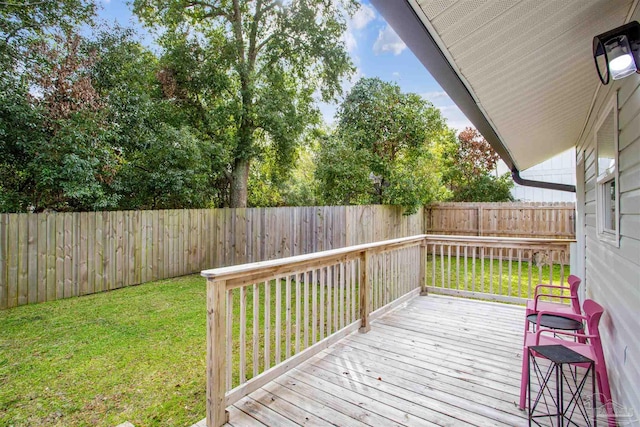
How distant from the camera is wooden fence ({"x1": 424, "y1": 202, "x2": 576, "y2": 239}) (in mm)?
8398

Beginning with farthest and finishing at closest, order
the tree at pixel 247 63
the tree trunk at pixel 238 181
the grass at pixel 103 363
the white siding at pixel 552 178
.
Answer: the white siding at pixel 552 178, the tree trunk at pixel 238 181, the tree at pixel 247 63, the grass at pixel 103 363

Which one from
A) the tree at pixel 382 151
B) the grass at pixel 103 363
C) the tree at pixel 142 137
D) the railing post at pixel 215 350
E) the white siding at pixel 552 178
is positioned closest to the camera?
the railing post at pixel 215 350

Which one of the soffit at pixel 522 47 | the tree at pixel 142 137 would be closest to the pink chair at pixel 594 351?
the soffit at pixel 522 47

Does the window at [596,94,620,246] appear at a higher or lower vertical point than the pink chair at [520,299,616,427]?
higher

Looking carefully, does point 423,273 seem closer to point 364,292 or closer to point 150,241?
point 364,292

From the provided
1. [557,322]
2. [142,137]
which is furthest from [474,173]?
[142,137]

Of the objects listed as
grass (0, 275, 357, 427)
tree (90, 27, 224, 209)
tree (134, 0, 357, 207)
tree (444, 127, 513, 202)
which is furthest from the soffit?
tree (444, 127, 513, 202)

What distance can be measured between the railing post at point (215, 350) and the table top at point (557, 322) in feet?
8.20

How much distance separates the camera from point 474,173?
1220 cm

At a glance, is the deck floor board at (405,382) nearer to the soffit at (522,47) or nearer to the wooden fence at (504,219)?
the soffit at (522,47)

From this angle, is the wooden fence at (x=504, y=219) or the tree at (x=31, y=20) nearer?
the tree at (x=31, y=20)

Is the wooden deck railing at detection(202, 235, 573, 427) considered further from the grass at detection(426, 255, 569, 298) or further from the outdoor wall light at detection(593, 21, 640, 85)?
the outdoor wall light at detection(593, 21, 640, 85)

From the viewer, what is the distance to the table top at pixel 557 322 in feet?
8.82

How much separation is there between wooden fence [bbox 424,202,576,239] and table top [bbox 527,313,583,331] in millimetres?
6705
